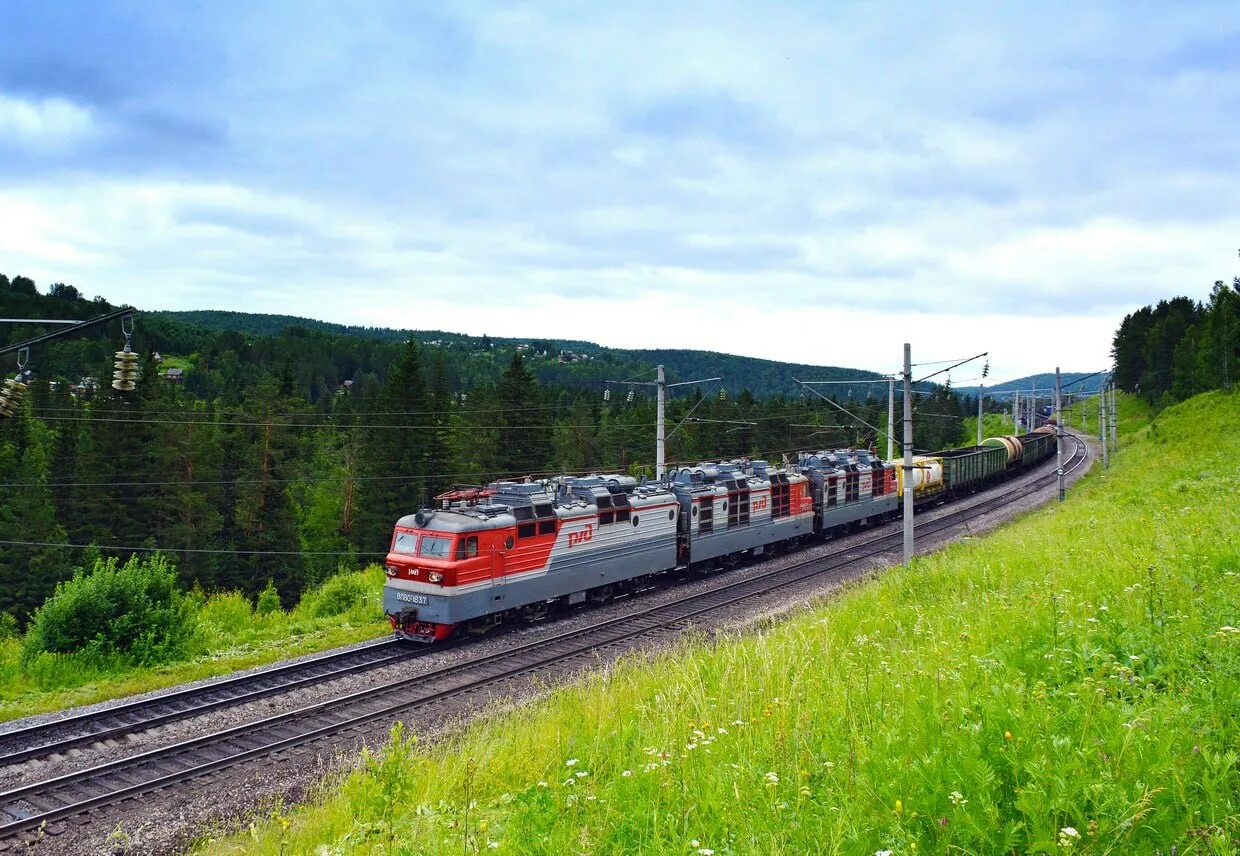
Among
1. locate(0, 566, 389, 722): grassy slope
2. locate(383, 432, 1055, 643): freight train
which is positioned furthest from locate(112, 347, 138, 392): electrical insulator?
locate(383, 432, 1055, 643): freight train

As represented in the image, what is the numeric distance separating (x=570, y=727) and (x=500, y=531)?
1028 cm

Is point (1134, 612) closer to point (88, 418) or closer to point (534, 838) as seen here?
point (534, 838)

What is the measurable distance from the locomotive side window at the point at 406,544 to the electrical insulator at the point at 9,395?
33.8 ft

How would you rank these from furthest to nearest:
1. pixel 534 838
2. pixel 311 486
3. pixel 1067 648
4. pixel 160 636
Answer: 1. pixel 311 486
2. pixel 160 636
3. pixel 1067 648
4. pixel 534 838

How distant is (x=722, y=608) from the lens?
73.4 ft

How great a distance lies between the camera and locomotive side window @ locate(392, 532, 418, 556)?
19.3 m

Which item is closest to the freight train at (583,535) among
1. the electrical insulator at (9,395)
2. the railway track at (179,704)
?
the railway track at (179,704)

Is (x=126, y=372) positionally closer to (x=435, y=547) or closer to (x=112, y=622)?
(x=435, y=547)

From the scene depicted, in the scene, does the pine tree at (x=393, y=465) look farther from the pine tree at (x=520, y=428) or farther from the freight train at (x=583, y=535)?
the freight train at (x=583, y=535)

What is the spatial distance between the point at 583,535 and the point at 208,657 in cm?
996

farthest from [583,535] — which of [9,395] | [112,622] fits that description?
[9,395]

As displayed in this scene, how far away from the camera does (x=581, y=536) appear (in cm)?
2183

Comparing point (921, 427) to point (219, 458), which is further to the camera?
point (921, 427)

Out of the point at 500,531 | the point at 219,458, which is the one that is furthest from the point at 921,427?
the point at 500,531
